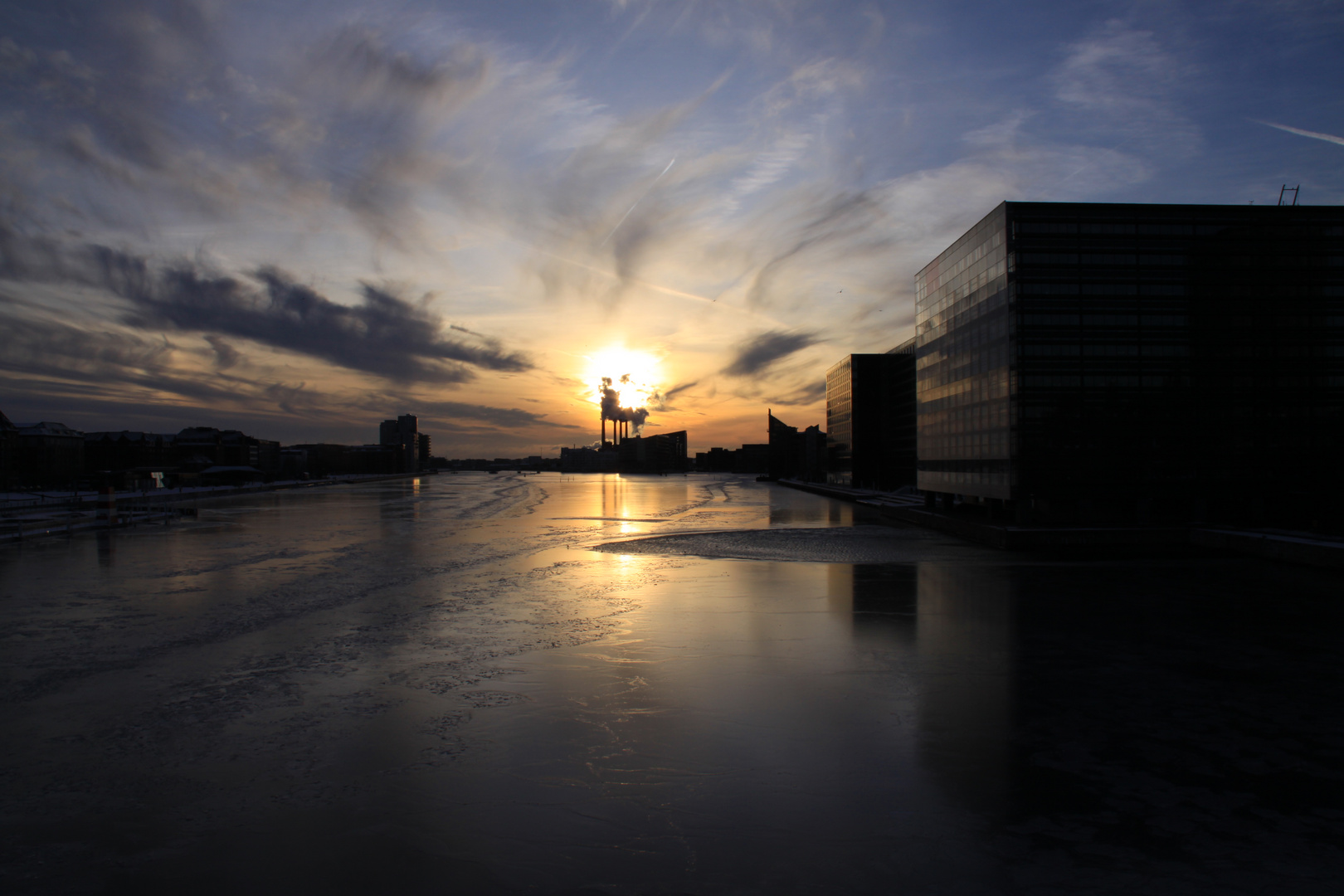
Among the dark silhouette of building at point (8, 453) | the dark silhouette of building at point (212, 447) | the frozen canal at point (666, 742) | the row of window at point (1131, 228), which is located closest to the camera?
the frozen canal at point (666, 742)

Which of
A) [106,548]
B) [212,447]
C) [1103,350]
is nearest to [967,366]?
[1103,350]

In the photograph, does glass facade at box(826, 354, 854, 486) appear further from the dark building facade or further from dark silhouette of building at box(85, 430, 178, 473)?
dark silhouette of building at box(85, 430, 178, 473)

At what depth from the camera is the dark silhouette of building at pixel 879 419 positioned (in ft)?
344

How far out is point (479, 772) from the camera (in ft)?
28.5

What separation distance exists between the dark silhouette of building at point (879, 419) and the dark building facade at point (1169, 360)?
60010mm

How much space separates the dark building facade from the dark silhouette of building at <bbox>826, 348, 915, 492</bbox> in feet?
197

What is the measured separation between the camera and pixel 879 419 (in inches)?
4560

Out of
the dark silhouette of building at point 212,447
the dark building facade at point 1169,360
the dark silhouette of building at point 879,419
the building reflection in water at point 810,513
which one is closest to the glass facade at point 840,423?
the dark silhouette of building at point 879,419

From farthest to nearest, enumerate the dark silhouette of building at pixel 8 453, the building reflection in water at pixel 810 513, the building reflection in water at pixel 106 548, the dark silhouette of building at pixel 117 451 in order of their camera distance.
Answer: the dark silhouette of building at pixel 117 451, the dark silhouette of building at pixel 8 453, the building reflection in water at pixel 810 513, the building reflection in water at pixel 106 548

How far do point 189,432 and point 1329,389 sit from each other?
22296 cm

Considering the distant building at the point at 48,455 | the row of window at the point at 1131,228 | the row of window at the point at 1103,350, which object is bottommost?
the distant building at the point at 48,455

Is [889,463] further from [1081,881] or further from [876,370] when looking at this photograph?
[1081,881]

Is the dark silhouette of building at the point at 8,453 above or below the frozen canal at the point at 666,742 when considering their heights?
above

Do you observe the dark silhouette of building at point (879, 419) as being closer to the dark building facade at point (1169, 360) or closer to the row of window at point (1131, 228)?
the dark building facade at point (1169, 360)
